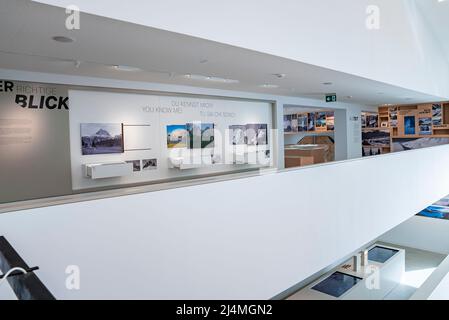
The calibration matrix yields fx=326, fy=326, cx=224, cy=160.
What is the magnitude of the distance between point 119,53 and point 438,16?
8.10 m

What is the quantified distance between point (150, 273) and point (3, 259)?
1284 millimetres

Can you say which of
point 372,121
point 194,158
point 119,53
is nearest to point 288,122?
point 372,121

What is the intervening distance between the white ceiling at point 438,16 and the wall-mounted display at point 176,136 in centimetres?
601

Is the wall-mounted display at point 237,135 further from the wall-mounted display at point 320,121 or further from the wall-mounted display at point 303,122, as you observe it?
the wall-mounted display at point 303,122

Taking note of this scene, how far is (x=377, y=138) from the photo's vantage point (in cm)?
1210

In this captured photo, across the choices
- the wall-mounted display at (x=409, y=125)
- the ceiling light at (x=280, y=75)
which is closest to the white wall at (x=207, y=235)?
the ceiling light at (x=280, y=75)

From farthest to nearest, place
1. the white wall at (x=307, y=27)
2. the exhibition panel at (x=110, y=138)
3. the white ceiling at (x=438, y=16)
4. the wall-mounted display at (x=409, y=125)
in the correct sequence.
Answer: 1. the wall-mounted display at (x=409, y=125)
2. the white ceiling at (x=438, y=16)
3. the exhibition panel at (x=110, y=138)
4. the white wall at (x=307, y=27)

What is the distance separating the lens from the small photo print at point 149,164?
219 inches

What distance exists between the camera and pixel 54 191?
4551 mm

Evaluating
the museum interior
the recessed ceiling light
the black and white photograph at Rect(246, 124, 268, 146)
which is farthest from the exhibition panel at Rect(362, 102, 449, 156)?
the recessed ceiling light

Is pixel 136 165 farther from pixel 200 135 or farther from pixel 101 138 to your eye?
pixel 200 135
